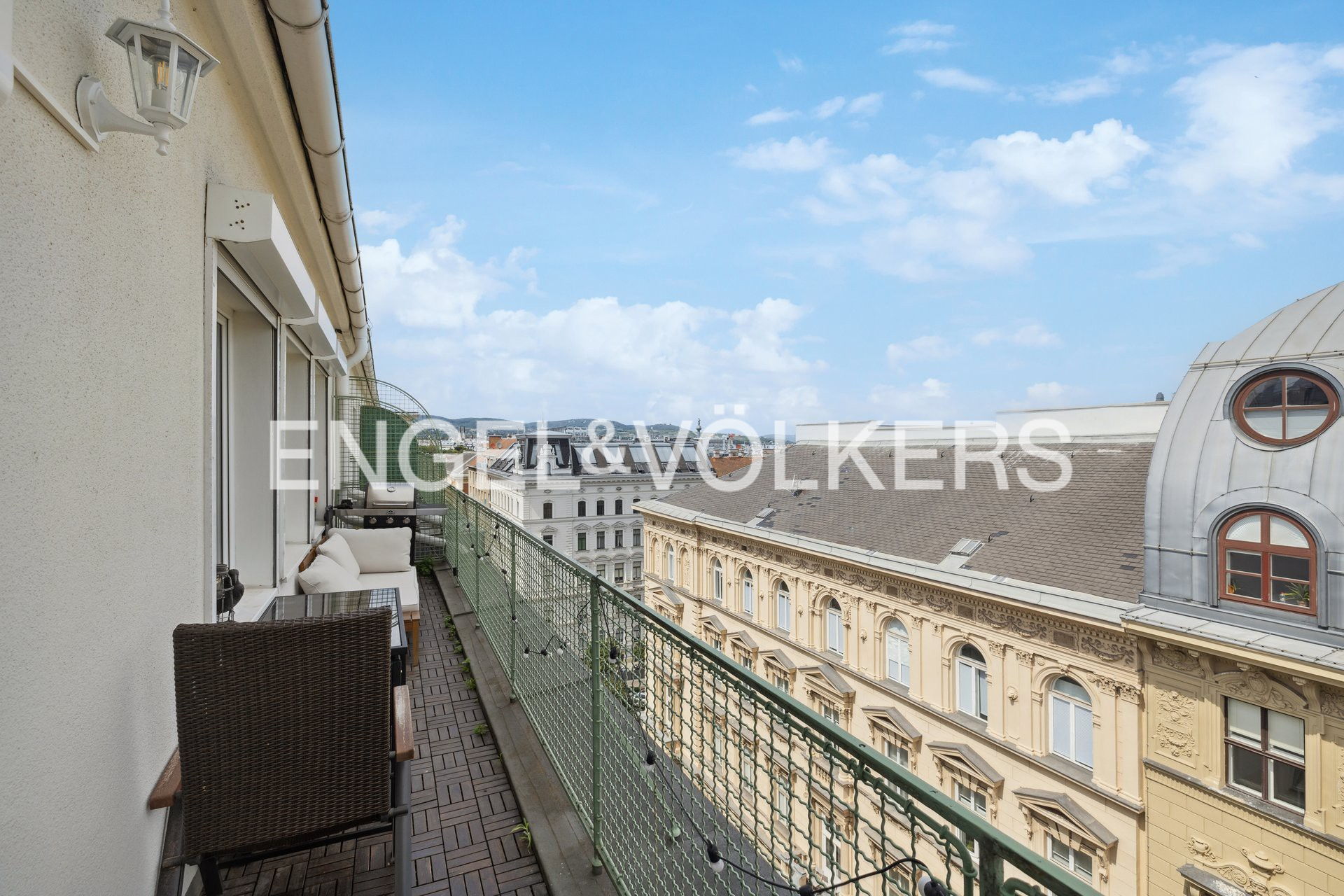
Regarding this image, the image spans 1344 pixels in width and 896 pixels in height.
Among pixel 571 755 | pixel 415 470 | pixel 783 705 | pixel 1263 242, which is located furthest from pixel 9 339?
pixel 1263 242

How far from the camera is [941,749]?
11.2m

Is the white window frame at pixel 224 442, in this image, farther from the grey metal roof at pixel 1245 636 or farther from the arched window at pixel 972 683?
the arched window at pixel 972 683

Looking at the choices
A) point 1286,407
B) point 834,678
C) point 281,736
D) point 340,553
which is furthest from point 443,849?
point 834,678

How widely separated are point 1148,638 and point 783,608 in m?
7.80

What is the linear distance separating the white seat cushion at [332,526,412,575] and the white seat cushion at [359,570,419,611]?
0.06 m

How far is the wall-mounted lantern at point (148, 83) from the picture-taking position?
1188mm

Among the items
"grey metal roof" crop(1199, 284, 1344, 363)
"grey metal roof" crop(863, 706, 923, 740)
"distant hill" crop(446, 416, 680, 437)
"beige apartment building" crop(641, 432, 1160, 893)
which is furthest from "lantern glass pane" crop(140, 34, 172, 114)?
"distant hill" crop(446, 416, 680, 437)

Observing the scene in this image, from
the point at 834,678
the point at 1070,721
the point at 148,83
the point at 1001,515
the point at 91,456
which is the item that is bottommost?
the point at 834,678

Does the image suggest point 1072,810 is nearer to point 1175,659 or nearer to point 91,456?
point 1175,659

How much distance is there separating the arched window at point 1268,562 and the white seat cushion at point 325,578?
11.4m

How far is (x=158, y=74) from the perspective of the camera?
Result: 1239 millimetres

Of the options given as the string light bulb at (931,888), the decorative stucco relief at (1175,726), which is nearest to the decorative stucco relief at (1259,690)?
the decorative stucco relief at (1175,726)

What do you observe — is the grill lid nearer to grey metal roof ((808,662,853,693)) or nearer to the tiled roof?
the tiled roof

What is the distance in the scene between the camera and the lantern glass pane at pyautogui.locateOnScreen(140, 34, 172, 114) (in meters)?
1.22
